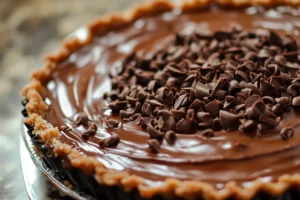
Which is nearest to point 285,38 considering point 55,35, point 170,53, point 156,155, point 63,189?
point 170,53

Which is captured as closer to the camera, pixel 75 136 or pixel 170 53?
pixel 75 136

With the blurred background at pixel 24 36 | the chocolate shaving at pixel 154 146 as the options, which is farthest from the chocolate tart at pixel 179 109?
the blurred background at pixel 24 36

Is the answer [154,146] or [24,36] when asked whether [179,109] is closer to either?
[154,146]

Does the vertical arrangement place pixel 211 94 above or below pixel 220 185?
above

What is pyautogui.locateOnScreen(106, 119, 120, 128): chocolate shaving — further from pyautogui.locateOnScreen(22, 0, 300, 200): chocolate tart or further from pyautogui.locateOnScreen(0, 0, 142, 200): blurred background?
pyautogui.locateOnScreen(0, 0, 142, 200): blurred background

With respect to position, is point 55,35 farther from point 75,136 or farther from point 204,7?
point 75,136

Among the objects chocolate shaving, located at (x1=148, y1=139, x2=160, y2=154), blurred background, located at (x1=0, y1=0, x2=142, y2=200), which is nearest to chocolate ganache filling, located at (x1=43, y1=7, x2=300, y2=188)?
chocolate shaving, located at (x1=148, y1=139, x2=160, y2=154)
